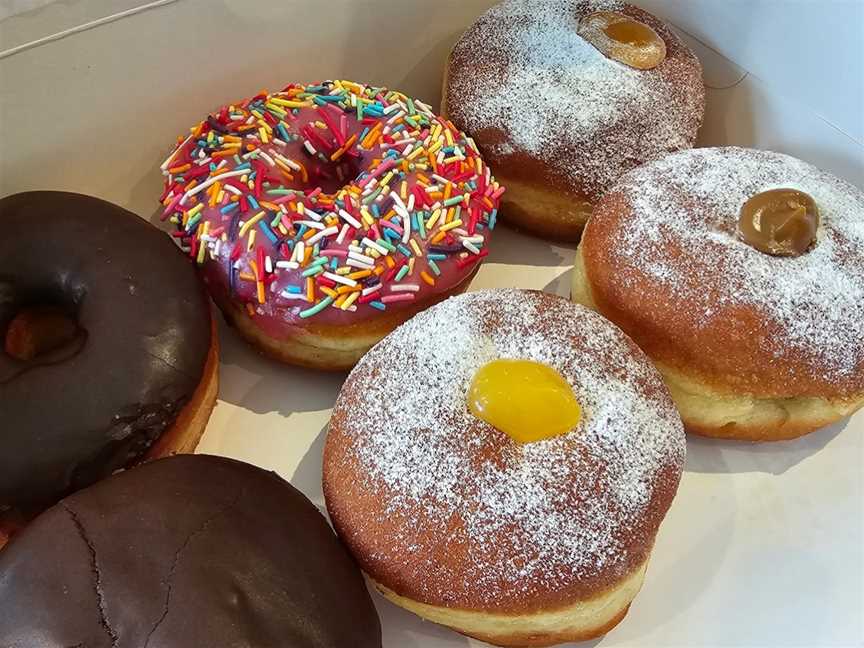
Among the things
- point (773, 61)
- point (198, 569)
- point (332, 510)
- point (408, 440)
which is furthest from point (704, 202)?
point (198, 569)

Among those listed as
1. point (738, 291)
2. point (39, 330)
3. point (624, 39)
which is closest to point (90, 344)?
point (39, 330)

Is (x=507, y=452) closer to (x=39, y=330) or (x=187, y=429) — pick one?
(x=187, y=429)

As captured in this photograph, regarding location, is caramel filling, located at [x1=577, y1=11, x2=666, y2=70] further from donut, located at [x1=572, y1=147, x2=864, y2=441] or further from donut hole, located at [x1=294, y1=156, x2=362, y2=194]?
donut hole, located at [x1=294, y1=156, x2=362, y2=194]

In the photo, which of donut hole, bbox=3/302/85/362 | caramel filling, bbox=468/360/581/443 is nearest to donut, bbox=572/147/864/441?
caramel filling, bbox=468/360/581/443

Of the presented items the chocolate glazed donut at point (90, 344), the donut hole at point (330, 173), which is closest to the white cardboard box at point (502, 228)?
the chocolate glazed donut at point (90, 344)

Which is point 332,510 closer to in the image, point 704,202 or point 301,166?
point 301,166

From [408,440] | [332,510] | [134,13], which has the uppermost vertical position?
[134,13]

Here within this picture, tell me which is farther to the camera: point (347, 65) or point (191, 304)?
point (347, 65)
